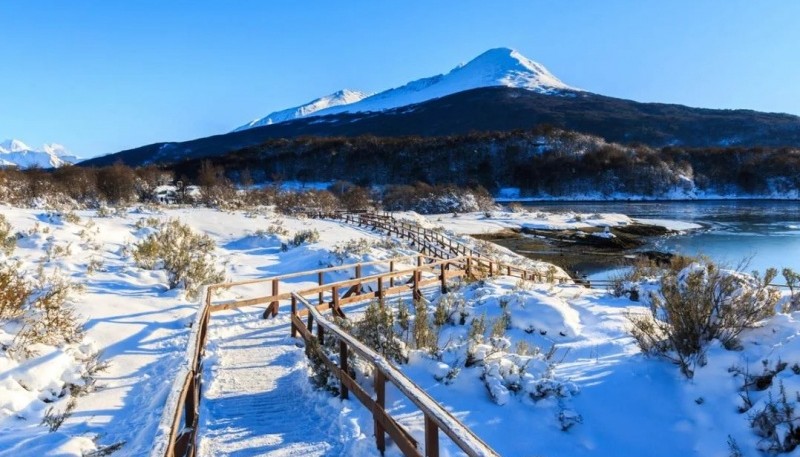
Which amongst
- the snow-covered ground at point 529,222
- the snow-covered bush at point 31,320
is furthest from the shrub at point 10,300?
the snow-covered ground at point 529,222

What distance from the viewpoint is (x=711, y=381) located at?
17.8 ft

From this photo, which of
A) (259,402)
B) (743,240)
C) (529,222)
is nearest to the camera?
(259,402)

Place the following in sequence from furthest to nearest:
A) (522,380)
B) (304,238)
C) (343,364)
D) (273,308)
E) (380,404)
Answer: (304,238) < (273,308) < (522,380) < (343,364) < (380,404)

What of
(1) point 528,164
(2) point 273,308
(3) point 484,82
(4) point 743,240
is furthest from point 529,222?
(3) point 484,82

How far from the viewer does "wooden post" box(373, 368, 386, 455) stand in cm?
427

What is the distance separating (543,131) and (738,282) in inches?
3212

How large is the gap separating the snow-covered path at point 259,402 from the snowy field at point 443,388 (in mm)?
20

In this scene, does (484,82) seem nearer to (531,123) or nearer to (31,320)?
(531,123)

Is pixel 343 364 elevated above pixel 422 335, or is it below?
above

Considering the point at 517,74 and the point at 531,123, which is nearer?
the point at 531,123

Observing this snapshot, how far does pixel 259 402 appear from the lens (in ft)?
17.6

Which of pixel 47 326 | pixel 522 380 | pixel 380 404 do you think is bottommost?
pixel 522 380

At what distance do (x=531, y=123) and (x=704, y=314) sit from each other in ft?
357

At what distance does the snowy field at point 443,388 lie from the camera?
14.9ft
